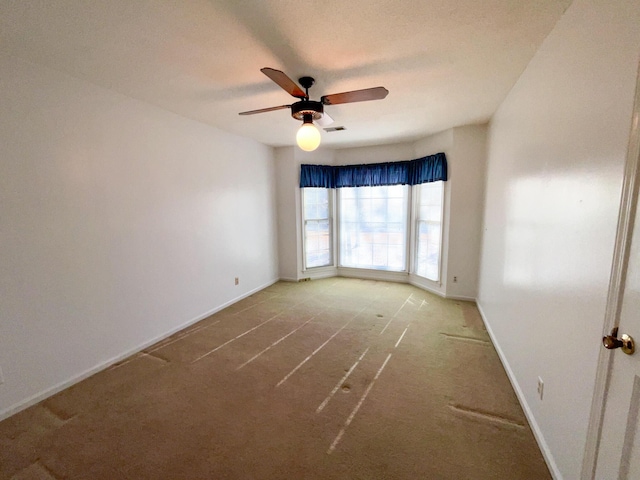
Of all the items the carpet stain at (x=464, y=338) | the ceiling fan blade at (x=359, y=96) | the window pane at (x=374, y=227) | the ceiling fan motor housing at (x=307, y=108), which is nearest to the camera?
the ceiling fan blade at (x=359, y=96)

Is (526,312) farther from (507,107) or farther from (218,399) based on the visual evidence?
(218,399)

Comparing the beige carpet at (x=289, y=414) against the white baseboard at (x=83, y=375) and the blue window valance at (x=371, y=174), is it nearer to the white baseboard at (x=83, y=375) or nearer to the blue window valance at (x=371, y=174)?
the white baseboard at (x=83, y=375)

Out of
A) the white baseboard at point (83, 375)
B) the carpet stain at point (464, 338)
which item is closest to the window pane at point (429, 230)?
the carpet stain at point (464, 338)

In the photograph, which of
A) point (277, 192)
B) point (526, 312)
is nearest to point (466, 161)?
point (526, 312)

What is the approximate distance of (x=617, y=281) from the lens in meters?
0.97

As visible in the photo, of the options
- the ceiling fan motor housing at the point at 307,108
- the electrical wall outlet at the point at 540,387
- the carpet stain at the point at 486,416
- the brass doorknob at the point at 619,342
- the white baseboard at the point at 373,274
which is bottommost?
the carpet stain at the point at 486,416

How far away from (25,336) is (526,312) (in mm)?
3575

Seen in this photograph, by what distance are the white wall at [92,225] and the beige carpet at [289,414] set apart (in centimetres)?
33

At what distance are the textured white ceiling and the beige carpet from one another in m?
2.47

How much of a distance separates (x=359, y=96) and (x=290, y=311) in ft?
8.91

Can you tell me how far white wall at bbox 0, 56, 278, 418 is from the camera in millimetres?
1837

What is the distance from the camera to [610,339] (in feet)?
3.16

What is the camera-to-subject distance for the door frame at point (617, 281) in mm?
905

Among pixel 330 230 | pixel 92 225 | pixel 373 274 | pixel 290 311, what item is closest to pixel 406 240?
pixel 373 274
